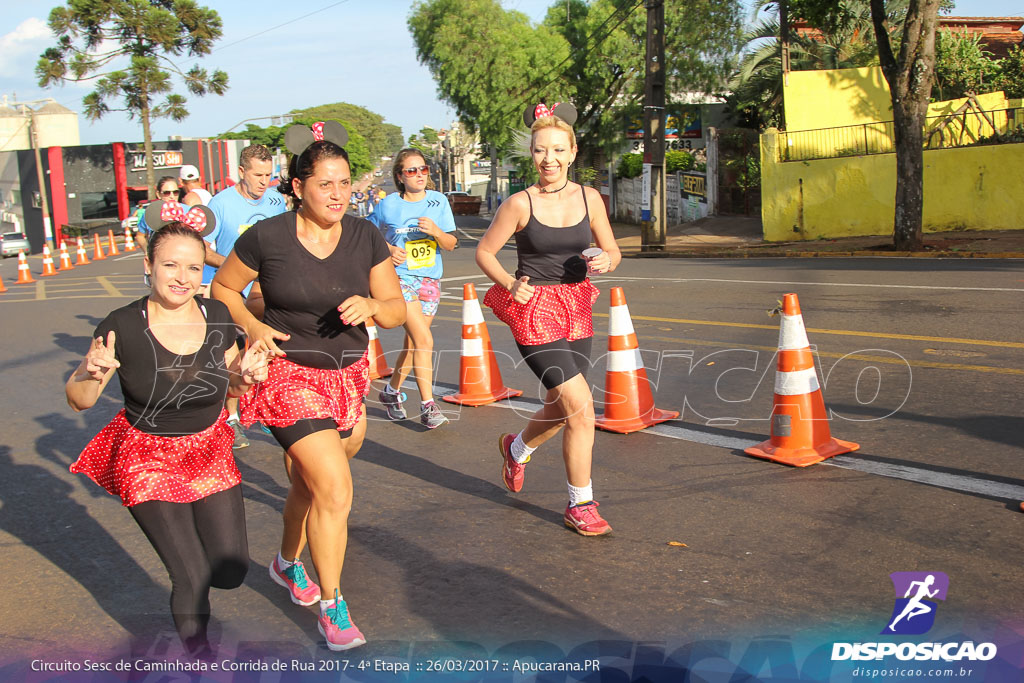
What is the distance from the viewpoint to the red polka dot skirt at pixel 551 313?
4.70 metres

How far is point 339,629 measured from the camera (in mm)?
3525

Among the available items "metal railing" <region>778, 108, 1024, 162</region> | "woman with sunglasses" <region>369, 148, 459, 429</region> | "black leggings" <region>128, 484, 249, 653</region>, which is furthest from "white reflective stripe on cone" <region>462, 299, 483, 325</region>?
"metal railing" <region>778, 108, 1024, 162</region>

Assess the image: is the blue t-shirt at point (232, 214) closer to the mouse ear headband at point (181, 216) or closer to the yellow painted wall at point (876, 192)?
the mouse ear headband at point (181, 216)

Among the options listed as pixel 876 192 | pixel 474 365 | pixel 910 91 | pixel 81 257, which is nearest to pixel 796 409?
pixel 474 365

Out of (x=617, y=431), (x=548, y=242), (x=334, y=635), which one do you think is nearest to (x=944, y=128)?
(x=617, y=431)

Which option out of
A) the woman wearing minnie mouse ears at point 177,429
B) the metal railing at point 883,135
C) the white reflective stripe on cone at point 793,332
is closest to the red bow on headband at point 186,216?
the woman wearing minnie mouse ears at point 177,429

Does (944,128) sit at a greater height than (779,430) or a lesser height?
greater

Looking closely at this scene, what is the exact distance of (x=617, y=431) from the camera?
6.49 metres

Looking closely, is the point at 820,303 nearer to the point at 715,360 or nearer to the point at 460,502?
the point at 715,360

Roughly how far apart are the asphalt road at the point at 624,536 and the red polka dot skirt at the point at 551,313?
97 cm

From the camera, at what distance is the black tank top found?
472 cm

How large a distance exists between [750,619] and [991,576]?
1098 millimetres

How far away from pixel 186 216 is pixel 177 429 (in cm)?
104

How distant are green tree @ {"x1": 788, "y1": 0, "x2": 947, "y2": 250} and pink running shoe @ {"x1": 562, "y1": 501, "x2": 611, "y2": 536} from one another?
16418 millimetres
